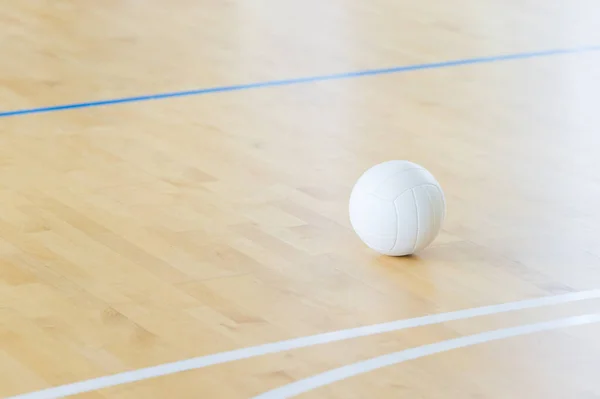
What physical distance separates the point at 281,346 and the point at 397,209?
60 centimetres

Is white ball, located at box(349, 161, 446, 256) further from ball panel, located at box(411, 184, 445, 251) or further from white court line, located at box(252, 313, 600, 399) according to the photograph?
white court line, located at box(252, 313, 600, 399)

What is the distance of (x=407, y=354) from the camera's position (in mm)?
2711

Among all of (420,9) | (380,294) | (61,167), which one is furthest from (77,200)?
(420,9)

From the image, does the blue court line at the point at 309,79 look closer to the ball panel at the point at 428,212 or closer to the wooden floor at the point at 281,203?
the wooden floor at the point at 281,203

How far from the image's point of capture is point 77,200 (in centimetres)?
372

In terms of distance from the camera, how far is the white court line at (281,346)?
2555 millimetres

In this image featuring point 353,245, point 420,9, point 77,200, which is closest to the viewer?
point 353,245

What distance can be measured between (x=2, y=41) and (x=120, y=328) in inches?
134

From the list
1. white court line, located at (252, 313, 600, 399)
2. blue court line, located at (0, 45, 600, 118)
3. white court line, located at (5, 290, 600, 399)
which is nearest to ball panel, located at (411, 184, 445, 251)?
white court line, located at (5, 290, 600, 399)

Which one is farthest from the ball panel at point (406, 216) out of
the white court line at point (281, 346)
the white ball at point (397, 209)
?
the white court line at point (281, 346)

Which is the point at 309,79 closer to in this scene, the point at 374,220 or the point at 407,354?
the point at 374,220

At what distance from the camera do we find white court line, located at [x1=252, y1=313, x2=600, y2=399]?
2539mm

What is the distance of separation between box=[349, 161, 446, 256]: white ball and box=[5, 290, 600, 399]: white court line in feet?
1.08

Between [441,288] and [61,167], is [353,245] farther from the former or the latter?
[61,167]
